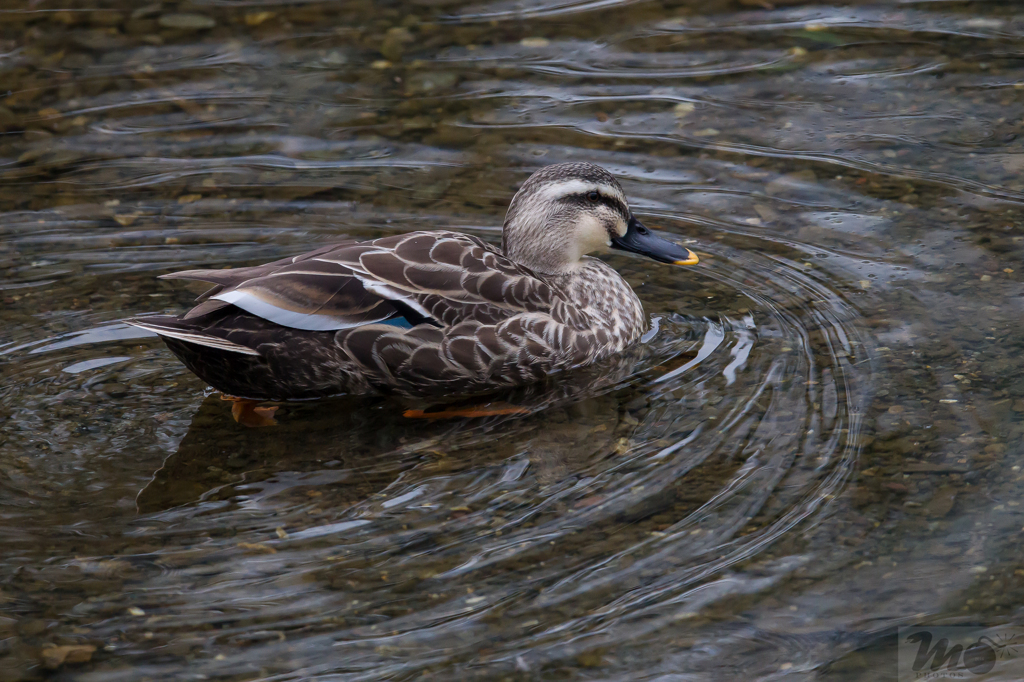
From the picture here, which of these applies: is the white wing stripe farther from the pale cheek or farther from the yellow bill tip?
the yellow bill tip

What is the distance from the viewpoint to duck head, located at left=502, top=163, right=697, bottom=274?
23.5ft

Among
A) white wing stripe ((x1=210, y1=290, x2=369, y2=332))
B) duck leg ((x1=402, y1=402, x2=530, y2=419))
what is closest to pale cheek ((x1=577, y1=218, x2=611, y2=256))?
duck leg ((x1=402, y1=402, x2=530, y2=419))

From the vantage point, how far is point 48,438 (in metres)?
6.15

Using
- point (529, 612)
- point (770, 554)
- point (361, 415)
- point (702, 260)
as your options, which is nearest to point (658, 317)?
point (702, 260)

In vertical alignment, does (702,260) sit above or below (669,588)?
above

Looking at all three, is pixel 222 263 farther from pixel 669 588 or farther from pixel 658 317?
pixel 669 588

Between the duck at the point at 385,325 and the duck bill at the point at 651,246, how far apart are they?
566 mm

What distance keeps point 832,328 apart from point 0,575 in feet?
15.5

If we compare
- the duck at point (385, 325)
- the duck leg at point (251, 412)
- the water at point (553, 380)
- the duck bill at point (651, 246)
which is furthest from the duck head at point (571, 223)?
the duck leg at point (251, 412)

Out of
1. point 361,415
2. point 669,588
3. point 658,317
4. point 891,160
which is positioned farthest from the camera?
point 891,160

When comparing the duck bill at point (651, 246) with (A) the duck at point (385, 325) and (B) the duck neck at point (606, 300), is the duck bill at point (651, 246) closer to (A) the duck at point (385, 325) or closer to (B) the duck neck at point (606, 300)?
(B) the duck neck at point (606, 300)

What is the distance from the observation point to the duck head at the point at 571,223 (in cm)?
716

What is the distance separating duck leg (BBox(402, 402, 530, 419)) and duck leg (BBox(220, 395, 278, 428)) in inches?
30.2

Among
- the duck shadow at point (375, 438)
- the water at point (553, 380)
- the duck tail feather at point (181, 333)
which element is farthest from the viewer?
the duck tail feather at point (181, 333)
